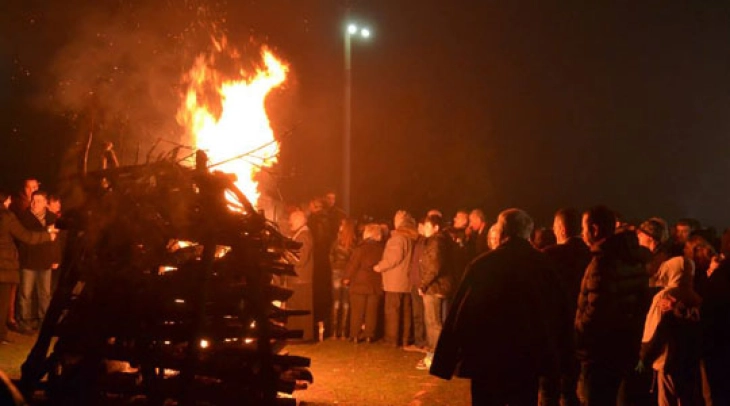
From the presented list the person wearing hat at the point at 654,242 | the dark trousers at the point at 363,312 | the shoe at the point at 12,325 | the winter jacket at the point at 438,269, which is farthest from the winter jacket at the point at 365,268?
the shoe at the point at 12,325

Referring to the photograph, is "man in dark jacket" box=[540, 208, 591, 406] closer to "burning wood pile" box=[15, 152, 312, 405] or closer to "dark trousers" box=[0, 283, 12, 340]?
"burning wood pile" box=[15, 152, 312, 405]

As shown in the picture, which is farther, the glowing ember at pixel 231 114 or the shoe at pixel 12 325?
the shoe at pixel 12 325

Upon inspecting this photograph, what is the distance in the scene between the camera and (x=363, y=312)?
1402 cm

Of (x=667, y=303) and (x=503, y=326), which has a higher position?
(x=667, y=303)

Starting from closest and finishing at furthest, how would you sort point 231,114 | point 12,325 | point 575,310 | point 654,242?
1. point 575,310
2. point 654,242
3. point 231,114
4. point 12,325

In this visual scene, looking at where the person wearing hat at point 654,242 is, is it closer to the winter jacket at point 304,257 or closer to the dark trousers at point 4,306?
the winter jacket at point 304,257

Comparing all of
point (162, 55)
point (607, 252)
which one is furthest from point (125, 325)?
point (162, 55)

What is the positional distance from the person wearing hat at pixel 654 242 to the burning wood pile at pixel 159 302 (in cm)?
506

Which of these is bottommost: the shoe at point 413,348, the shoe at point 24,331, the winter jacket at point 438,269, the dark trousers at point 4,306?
the shoe at point 413,348

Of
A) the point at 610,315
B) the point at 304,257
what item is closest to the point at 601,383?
the point at 610,315

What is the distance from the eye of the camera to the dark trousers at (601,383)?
664cm

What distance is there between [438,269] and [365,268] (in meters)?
2.23

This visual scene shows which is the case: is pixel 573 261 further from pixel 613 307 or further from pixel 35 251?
pixel 35 251

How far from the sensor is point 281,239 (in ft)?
23.4
